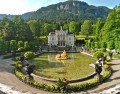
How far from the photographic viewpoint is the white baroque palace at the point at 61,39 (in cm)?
7519

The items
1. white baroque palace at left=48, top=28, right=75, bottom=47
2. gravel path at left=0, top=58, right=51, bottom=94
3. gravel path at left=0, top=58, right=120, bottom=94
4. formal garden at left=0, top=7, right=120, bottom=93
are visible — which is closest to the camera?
gravel path at left=0, top=58, right=120, bottom=94

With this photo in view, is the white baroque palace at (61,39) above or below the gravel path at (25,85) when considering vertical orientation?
above

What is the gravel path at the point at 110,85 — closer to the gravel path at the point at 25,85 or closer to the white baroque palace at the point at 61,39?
the gravel path at the point at 25,85

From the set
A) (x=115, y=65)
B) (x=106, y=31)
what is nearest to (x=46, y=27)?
(x=106, y=31)

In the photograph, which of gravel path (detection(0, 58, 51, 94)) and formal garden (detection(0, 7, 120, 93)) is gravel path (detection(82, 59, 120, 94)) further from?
gravel path (detection(0, 58, 51, 94))

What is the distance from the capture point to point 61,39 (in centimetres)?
7550

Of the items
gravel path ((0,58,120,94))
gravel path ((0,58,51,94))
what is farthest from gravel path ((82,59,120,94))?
gravel path ((0,58,51,94))

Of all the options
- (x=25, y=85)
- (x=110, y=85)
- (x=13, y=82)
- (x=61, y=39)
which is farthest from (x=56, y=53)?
(x=110, y=85)

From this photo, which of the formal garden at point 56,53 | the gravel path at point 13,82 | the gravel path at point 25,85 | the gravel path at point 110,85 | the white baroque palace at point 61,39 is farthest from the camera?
the white baroque palace at point 61,39

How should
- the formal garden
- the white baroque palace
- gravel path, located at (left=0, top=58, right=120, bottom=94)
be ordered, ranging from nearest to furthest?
1. gravel path, located at (left=0, top=58, right=120, bottom=94)
2. the formal garden
3. the white baroque palace

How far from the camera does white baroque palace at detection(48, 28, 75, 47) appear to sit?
75.2m

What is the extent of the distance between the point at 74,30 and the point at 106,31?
41178mm

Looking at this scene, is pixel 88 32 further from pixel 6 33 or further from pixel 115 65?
pixel 115 65

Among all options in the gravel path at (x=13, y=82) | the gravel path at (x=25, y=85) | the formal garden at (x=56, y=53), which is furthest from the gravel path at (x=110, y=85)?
the gravel path at (x=13, y=82)
